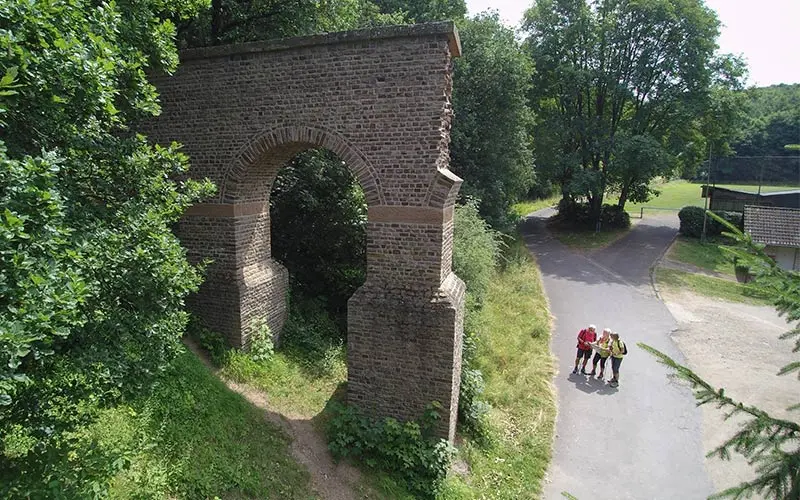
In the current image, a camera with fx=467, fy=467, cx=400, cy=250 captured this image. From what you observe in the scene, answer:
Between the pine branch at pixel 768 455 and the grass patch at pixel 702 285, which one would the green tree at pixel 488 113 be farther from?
the pine branch at pixel 768 455

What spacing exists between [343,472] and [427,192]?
174 inches

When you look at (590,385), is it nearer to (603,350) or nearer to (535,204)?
(603,350)

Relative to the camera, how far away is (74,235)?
4.03m

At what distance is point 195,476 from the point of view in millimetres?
5676


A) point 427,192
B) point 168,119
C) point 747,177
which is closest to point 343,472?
point 427,192

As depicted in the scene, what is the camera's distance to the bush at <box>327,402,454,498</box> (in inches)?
281

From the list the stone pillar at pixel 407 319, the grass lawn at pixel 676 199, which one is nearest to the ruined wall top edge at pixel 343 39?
the stone pillar at pixel 407 319

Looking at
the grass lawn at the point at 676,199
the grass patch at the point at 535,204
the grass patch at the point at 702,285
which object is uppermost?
the grass lawn at the point at 676,199

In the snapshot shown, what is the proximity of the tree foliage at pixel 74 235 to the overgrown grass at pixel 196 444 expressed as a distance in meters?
0.77

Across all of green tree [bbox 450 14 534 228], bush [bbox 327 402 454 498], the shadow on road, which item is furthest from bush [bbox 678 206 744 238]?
bush [bbox 327 402 454 498]

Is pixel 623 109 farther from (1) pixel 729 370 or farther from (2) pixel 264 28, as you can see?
(2) pixel 264 28

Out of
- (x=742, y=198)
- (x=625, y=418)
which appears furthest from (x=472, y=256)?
(x=742, y=198)

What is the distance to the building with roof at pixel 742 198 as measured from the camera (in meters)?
26.9

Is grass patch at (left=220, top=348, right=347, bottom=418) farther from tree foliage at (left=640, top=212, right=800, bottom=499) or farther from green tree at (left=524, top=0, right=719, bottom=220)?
green tree at (left=524, top=0, right=719, bottom=220)
